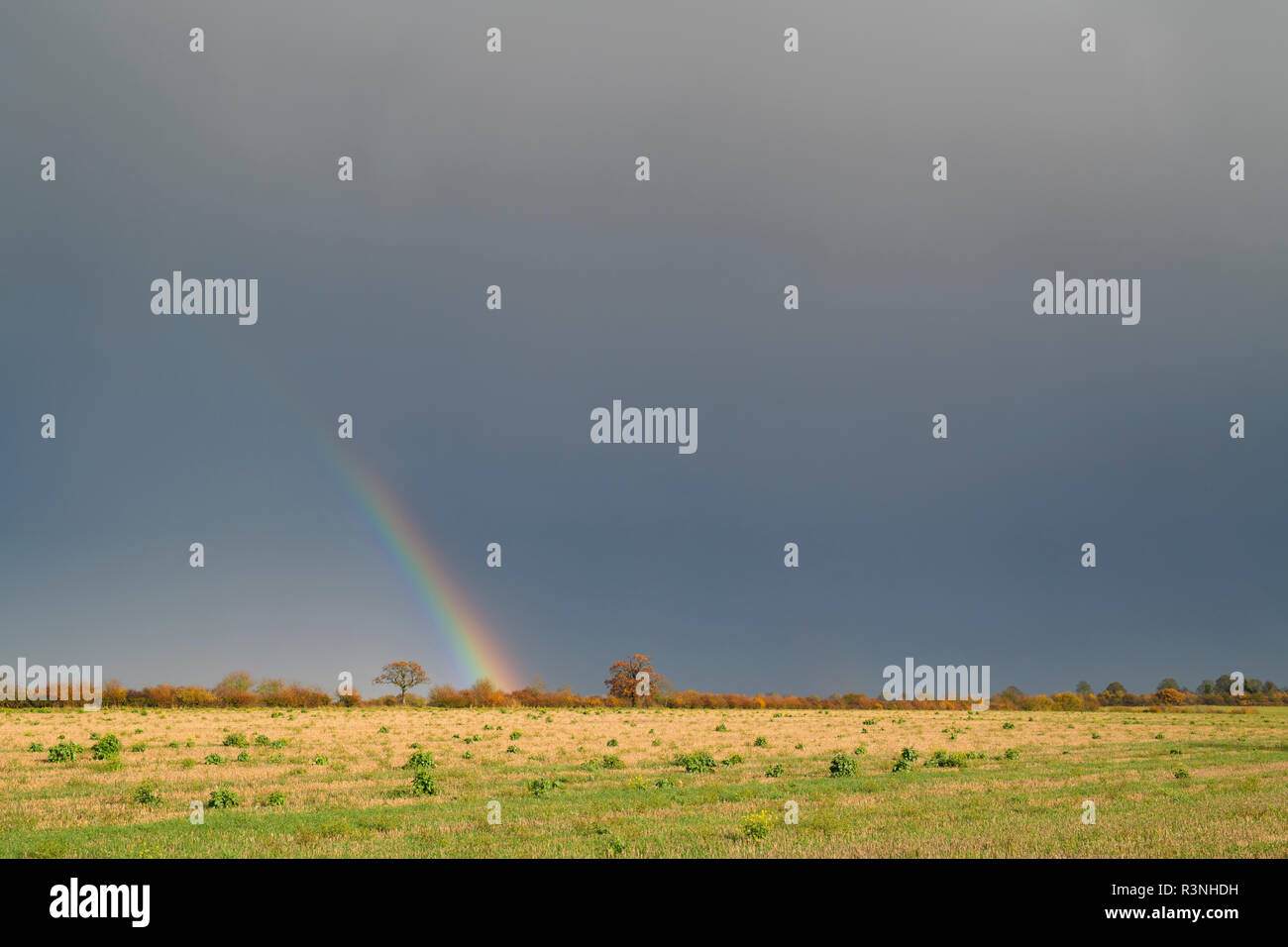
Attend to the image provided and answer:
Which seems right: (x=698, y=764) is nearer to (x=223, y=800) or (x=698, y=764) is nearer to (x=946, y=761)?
(x=946, y=761)

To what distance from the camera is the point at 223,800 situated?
21.5 metres

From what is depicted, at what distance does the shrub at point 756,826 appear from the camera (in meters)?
17.0

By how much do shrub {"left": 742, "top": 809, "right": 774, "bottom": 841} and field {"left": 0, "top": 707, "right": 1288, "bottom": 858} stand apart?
46 millimetres

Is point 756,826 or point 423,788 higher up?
point 756,826

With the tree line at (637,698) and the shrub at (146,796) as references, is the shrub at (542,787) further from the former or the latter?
the tree line at (637,698)

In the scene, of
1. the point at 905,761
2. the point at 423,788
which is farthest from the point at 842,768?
the point at 423,788

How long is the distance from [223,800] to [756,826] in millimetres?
14115

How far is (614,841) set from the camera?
1608cm
